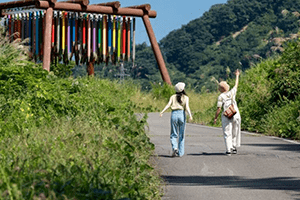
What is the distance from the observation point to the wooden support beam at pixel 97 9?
2520 centimetres

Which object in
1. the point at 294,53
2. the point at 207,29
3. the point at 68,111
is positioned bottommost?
the point at 68,111

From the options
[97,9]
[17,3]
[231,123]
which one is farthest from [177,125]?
[17,3]

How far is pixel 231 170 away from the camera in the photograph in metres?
11.5

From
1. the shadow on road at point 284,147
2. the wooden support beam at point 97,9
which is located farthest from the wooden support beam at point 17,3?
the shadow on road at point 284,147

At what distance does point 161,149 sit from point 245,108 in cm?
786

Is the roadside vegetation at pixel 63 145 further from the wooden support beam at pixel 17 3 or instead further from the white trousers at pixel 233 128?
the wooden support beam at pixel 17 3

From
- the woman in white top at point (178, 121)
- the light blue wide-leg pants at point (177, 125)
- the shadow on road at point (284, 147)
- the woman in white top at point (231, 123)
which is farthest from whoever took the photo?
the shadow on road at point (284, 147)

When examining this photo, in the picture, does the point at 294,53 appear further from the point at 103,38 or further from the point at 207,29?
the point at 207,29

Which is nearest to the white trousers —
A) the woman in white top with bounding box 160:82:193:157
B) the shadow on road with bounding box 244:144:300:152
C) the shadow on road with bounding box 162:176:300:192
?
the woman in white top with bounding box 160:82:193:157

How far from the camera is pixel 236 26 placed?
11194cm

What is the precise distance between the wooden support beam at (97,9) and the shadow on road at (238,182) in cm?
1576

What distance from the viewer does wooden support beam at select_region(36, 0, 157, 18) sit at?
25200 millimetres

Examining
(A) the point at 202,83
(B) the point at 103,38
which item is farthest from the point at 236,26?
(B) the point at 103,38

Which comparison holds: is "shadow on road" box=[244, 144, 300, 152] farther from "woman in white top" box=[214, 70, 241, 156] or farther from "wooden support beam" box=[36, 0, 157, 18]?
"wooden support beam" box=[36, 0, 157, 18]
